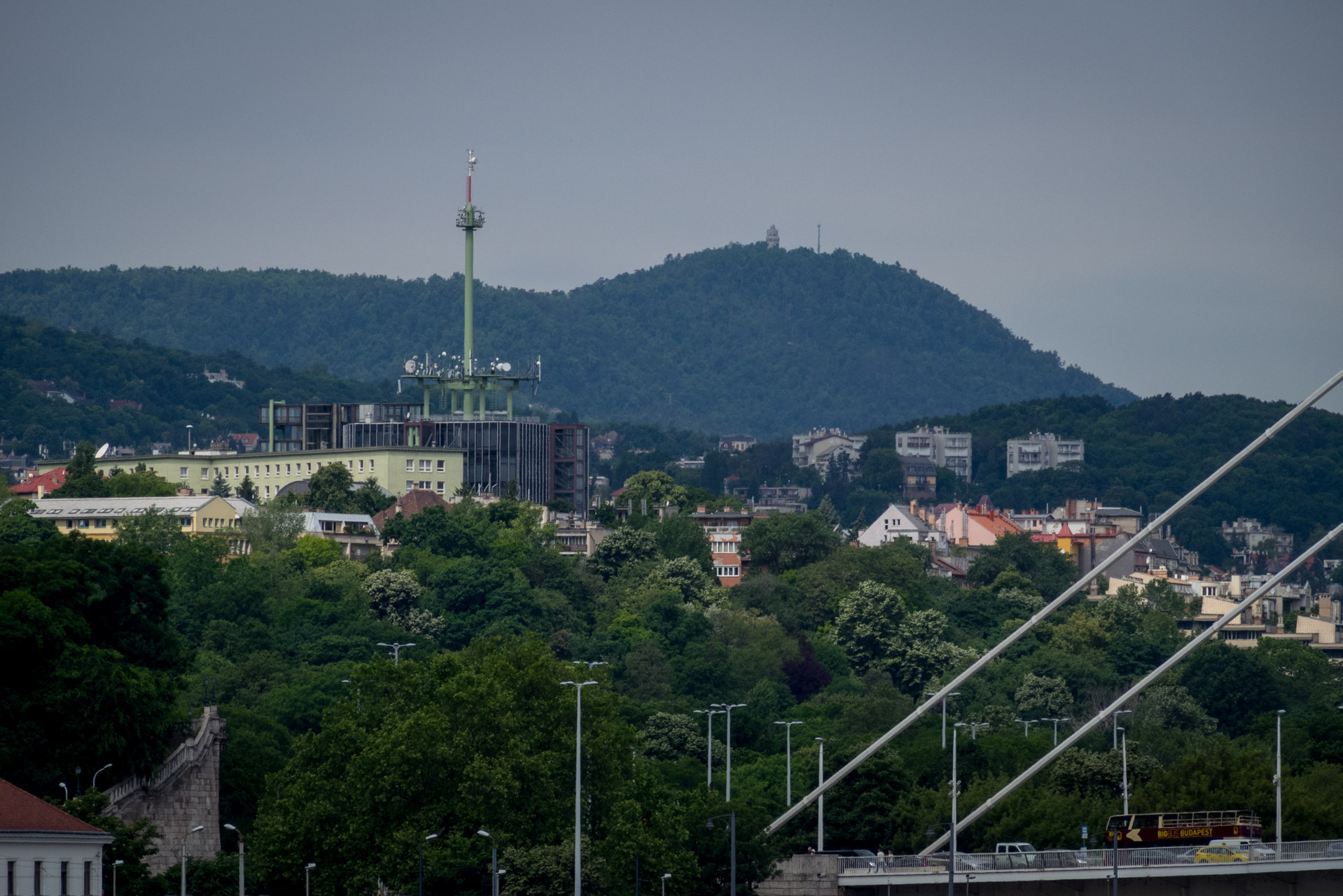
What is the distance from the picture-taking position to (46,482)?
626ft

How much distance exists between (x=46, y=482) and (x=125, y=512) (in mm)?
30253

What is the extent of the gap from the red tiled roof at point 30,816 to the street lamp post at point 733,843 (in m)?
15.9

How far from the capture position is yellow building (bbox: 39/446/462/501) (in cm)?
18538

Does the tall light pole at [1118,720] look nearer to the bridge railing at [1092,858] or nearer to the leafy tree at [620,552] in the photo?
the bridge railing at [1092,858]

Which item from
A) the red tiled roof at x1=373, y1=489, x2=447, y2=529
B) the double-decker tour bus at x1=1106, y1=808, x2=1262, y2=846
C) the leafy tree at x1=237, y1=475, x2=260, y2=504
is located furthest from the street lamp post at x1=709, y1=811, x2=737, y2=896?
the leafy tree at x1=237, y1=475, x2=260, y2=504

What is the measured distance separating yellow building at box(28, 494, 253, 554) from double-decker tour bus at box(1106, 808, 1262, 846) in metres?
88.3

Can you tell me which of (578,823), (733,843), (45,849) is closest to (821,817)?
(733,843)

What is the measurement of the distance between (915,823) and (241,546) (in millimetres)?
77515

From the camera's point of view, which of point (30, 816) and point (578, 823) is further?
→ point (578, 823)

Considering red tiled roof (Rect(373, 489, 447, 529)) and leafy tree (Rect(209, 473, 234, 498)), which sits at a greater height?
leafy tree (Rect(209, 473, 234, 498))

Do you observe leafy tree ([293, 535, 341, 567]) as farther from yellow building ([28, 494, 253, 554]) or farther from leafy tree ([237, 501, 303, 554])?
yellow building ([28, 494, 253, 554])

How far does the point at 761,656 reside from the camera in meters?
140

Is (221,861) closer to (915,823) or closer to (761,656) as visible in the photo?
(915,823)

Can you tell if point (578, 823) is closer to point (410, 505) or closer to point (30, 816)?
point (30, 816)
